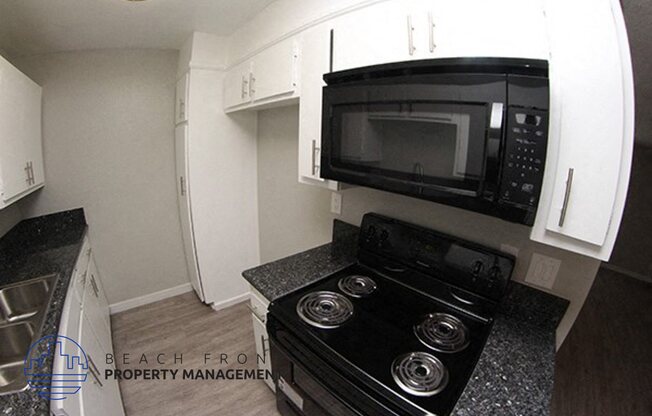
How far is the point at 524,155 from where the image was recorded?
67 centimetres

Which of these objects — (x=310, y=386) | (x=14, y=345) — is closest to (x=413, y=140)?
(x=310, y=386)

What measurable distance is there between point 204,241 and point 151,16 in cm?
168

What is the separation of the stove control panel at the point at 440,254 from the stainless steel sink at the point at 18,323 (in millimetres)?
1369

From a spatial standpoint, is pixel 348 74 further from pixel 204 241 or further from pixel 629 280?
pixel 629 280

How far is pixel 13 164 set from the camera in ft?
4.63

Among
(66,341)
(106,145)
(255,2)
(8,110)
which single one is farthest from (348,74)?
(106,145)

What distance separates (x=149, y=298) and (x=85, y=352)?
178cm

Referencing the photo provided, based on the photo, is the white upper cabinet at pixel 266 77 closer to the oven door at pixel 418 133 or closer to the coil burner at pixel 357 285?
the oven door at pixel 418 133

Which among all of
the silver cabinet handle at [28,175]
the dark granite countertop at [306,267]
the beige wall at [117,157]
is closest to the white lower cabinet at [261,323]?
the dark granite countertop at [306,267]

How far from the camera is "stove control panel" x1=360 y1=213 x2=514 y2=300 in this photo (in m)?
1.06

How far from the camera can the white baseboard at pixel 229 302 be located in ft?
Answer: 8.54

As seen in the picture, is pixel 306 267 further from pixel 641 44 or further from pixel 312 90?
pixel 641 44

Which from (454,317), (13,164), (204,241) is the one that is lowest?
(204,241)

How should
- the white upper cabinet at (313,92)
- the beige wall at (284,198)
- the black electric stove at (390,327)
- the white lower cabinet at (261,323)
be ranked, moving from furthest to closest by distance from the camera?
the beige wall at (284,198)
the white lower cabinet at (261,323)
the white upper cabinet at (313,92)
the black electric stove at (390,327)
